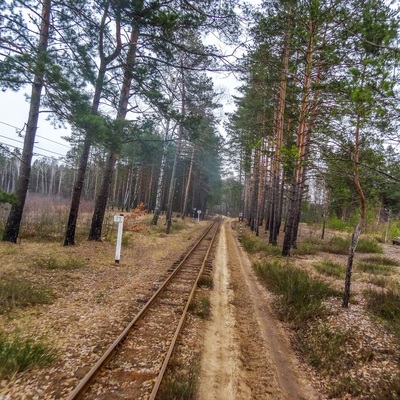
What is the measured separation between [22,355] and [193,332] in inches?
102

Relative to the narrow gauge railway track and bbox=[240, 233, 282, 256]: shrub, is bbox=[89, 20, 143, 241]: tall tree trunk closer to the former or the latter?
the narrow gauge railway track

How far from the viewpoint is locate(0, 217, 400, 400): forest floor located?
3.53 metres

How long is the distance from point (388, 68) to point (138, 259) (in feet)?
29.9

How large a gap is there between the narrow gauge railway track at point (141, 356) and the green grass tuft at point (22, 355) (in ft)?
2.46

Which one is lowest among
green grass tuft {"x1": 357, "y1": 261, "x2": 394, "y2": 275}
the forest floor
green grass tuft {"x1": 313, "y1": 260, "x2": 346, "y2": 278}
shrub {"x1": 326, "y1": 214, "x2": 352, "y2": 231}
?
the forest floor

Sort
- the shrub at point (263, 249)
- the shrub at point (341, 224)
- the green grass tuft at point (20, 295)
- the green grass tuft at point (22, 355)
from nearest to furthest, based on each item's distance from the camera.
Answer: the green grass tuft at point (22, 355) < the green grass tuft at point (20, 295) < the shrub at point (263, 249) < the shrub at point (341, 224)

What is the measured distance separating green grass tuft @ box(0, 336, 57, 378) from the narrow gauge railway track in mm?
751

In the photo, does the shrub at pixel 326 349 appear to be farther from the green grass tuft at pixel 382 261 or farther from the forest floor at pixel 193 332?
the green grass tuft at pixel 382 261

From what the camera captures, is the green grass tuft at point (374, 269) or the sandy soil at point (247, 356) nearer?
the sandy soil at point (247, 356)

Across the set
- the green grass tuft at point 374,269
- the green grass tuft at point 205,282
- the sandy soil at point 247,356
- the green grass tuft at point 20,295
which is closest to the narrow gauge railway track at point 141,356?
the sandy soil at point 247,356

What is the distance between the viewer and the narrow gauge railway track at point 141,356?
3.19m

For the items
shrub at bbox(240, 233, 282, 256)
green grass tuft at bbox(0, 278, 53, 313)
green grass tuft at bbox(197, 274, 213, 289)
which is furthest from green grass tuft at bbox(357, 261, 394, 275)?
green grass tuft at bbox(0, 278, 53, 313)

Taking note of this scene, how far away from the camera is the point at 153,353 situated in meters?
4.07

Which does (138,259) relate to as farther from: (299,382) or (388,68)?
(388,68)
